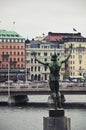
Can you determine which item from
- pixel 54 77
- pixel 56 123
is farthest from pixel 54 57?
pixel 56 123

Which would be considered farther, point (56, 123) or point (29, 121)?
point (29, 121)

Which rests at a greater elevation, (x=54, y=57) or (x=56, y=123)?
(x=54, y=57)

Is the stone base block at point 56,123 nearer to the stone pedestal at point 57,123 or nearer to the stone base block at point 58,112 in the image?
the stone pedestal at point 57,123

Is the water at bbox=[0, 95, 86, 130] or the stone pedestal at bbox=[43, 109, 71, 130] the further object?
the water at bbox=[0, 95, 86, 130]

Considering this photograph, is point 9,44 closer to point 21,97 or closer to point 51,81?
point 21,97

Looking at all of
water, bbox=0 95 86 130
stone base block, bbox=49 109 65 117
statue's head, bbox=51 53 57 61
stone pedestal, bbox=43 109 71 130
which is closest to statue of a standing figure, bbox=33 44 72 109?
statue's head, bbox=51 53 57 61

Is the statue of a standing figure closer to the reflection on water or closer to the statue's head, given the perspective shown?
the statue's head

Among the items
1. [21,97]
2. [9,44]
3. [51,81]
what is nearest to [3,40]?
[9,44]

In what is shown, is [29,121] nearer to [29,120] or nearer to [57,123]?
[29,120]

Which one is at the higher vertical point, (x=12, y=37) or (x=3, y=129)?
(x=12, y=37)

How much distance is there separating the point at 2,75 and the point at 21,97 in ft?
251

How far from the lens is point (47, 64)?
93.0ft

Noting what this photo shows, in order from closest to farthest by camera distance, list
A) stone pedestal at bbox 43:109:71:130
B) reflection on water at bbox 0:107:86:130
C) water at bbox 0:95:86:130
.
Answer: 1. stone pedestal at bbox 43:109:71:130
2. reflection on water at bbox 0:107:86:130
3. water at bbox 0:95:86:130

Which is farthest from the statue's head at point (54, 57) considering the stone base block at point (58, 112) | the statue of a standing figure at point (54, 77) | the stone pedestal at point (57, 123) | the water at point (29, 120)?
the water at point (29, 120)
